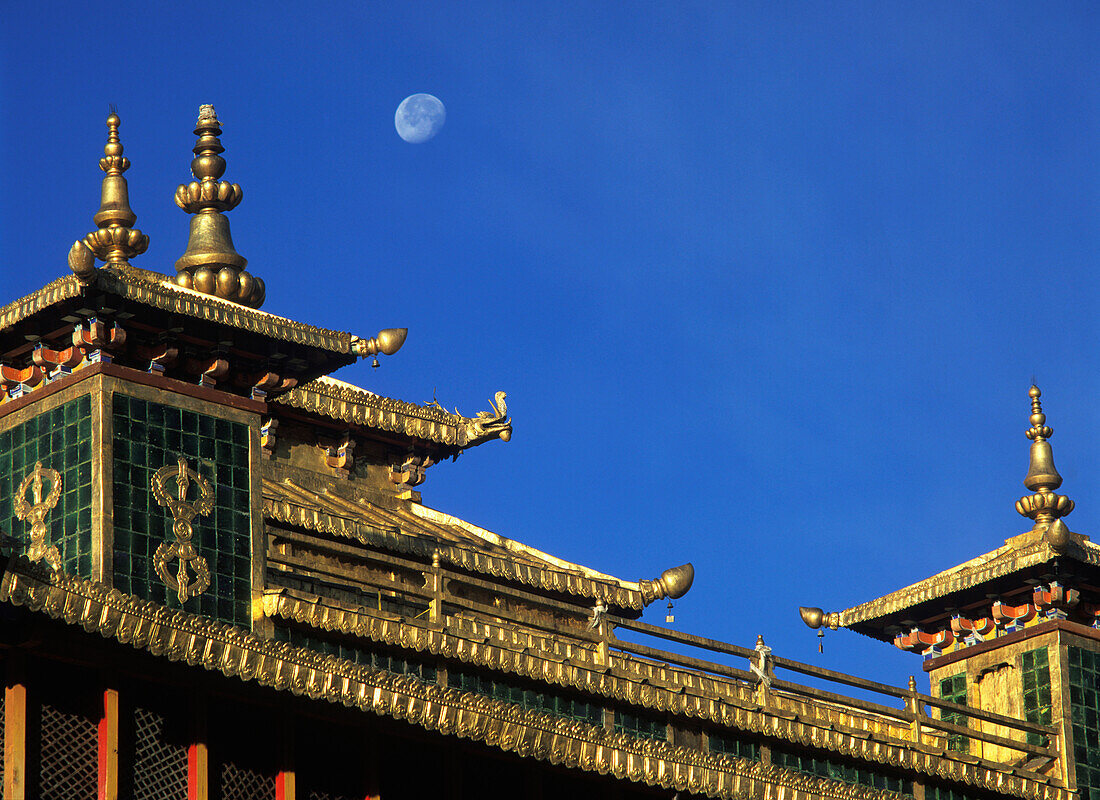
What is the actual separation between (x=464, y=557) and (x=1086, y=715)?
28.4ft

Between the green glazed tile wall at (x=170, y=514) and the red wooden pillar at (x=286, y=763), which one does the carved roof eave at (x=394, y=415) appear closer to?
the green glazed tile wall at (x=170, y=514)

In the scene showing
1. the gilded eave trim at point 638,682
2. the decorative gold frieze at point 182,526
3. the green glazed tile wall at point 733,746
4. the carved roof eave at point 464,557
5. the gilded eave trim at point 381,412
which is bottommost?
the green glazed tile wall at point 733,746

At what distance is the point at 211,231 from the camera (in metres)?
33.4

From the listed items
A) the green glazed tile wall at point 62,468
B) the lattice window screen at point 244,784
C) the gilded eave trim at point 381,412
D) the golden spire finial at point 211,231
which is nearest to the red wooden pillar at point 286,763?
the lattice window screen at point 244,784

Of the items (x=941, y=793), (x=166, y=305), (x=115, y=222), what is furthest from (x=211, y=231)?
(x=941, y=793)

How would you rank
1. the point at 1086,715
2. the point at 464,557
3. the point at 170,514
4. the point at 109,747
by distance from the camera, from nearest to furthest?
the point at 109,747
the point at 170,514
the point at 464,557
the point at 1086,715

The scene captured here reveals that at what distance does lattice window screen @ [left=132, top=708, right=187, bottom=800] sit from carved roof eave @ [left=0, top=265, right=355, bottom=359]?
14.1ft

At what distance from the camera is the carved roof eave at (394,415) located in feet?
102

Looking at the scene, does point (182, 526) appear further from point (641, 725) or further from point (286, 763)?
point (641, 725)

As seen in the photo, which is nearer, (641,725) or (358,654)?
(358,654)

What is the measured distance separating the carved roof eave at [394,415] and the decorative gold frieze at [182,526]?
7.61m

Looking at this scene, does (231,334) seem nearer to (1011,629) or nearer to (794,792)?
(794,792)

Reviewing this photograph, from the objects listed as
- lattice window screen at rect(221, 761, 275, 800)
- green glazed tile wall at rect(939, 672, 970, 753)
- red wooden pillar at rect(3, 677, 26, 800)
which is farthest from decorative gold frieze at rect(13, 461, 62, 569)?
green glazed tile wall at rect(939, 672, 970, 753)

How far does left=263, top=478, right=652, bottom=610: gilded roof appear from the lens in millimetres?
27328
